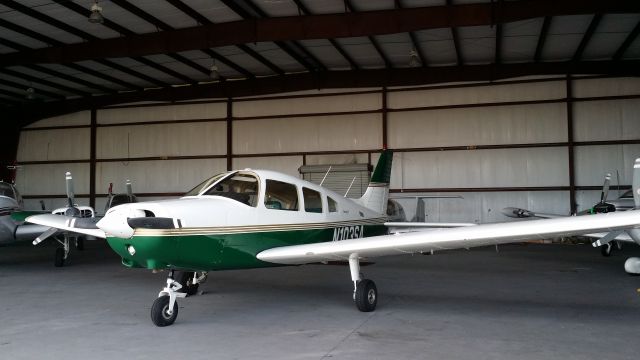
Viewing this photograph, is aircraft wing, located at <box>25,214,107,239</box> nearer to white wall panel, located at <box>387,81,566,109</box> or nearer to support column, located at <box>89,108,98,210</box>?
white wall panel, located at <box>387,81,566,109</box>

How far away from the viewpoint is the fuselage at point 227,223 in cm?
519

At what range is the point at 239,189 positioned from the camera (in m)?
6.32

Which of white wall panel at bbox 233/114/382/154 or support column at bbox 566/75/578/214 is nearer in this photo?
support column at bbox 566/75/578/214

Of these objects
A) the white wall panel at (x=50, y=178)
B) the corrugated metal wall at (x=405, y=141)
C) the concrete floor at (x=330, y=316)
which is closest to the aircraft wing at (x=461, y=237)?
the concrete floor at (x=330, y=316)

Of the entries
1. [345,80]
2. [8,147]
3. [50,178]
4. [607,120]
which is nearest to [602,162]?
[607,120]

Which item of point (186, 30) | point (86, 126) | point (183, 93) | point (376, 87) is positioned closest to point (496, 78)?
point (376, 87)

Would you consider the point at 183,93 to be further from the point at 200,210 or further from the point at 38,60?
the point at 200,210

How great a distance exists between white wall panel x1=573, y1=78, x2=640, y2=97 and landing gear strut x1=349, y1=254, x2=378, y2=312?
14943 mm

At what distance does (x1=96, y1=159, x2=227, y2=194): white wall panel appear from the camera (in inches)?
832

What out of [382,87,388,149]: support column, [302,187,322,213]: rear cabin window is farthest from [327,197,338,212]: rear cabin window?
[382,87,388,149]: support column

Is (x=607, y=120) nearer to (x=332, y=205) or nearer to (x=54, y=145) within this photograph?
(x=332, y=205)

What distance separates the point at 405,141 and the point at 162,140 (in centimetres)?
1010

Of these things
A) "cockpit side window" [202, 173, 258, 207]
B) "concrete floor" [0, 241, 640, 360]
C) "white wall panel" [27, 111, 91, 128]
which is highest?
"white wall panel" [27, 111, 91, 128]

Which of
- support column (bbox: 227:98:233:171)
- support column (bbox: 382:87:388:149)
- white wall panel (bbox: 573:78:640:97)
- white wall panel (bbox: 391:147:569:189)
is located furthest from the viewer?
support column (bbox: 227:98:233:171)
